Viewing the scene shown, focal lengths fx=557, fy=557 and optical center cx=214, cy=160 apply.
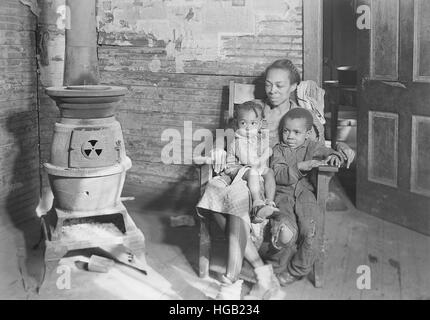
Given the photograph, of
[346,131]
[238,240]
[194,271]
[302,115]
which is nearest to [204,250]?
[194,271]

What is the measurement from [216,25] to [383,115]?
1.56 metres

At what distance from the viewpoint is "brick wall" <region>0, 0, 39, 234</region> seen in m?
4.55

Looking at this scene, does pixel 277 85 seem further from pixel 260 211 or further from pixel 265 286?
pixel 265 286

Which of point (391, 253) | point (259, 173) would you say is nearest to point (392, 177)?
point (391, 253)

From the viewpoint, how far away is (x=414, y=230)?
4.42 m

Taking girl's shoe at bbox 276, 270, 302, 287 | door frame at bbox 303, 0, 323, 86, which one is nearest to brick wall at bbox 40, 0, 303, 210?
door frame at bbox 303, 0, 323, 86

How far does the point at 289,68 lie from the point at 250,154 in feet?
2.60

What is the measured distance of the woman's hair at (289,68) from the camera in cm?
399

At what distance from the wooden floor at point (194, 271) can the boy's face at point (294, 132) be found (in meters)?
0.85

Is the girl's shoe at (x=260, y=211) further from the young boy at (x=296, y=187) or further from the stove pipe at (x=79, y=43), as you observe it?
the stove pipe at (x=79, y=43)

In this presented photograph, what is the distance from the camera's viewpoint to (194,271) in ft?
12.0

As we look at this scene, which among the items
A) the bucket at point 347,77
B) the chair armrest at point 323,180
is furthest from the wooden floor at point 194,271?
the bucket at point 347,77

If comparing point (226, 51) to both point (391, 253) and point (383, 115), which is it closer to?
point (383, 115)

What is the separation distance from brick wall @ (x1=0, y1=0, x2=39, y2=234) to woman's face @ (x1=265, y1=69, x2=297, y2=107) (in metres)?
2.18
